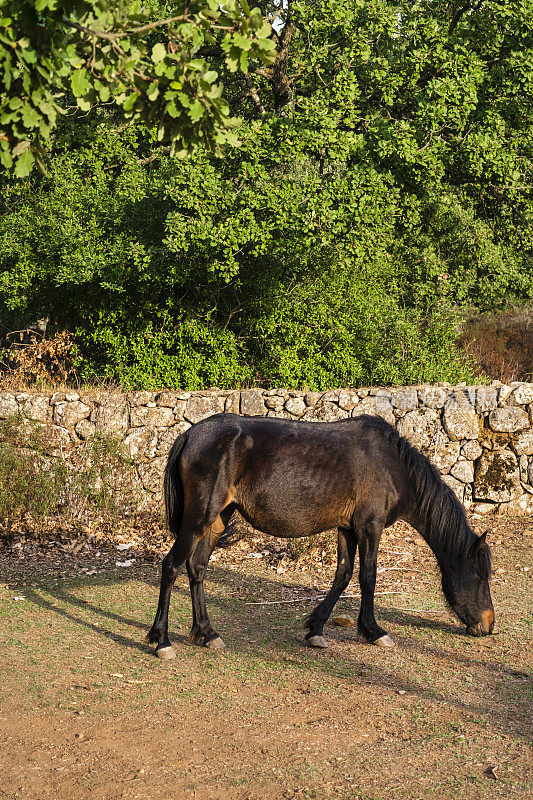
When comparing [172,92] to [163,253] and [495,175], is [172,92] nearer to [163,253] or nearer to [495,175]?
[163,253]

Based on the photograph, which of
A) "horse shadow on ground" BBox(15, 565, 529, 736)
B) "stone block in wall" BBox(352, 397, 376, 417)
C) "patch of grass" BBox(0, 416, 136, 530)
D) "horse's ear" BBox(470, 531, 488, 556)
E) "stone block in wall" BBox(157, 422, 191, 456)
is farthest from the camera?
"stone block in wall" BBox(352, 397, 376, 417)

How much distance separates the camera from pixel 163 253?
12.3 metres

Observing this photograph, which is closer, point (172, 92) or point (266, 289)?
point (172, 92)

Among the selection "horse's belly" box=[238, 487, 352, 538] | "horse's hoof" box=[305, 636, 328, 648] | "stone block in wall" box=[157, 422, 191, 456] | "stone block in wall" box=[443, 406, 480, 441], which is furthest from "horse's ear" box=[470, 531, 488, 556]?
"stone block in wall" box=[157, 422, 191, 456]

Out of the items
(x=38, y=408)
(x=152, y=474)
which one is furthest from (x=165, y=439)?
(x=38, y=408)

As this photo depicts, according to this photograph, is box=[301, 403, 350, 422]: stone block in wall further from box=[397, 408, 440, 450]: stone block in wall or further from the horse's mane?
the horse's mane

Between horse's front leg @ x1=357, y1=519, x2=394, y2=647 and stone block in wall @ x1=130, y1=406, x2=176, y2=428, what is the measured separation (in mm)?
5192

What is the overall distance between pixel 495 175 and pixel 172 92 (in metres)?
11.3

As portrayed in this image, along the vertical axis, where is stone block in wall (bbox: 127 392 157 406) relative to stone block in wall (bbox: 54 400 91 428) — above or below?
above

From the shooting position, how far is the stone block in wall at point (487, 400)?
36.4 ft

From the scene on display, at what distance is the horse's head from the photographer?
240 inches

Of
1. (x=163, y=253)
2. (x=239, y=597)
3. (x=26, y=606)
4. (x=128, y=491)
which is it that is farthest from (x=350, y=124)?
(x=26, y=606)

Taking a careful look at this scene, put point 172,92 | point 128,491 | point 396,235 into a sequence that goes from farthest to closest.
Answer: point 396,235
point 128,491
point 172,92

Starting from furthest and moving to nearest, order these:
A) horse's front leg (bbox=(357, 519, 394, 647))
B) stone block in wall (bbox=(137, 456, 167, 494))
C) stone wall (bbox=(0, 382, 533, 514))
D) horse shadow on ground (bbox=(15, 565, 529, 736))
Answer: stone wall (bbox=(0, 382, 533, 514)) < stone block in wall (bbox=(137, 456, 167, 494)) < horse's front leg (bbox=(357, 519, 394, 647)) < horse shadow on ground (bbox=(15, 565, 529, 736))
